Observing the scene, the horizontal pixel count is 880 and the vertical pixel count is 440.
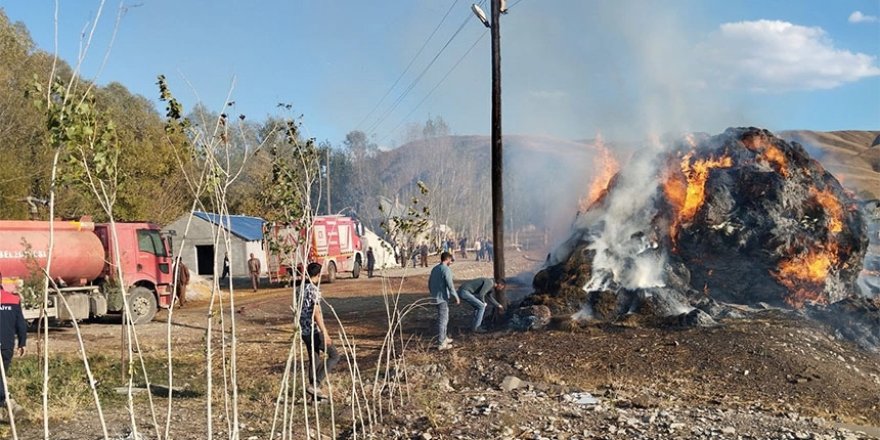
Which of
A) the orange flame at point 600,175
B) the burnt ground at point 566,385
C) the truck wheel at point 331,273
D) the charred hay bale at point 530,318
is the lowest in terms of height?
the burnt ground at point 566,385

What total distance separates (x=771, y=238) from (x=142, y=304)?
52.4 feet

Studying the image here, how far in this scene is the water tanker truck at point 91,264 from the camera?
51.0 feet

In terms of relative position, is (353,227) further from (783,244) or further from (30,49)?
(783,244)

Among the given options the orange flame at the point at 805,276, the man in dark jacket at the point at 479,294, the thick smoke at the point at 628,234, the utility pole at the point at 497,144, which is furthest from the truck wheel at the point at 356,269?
the orange flame at the point at 805,276

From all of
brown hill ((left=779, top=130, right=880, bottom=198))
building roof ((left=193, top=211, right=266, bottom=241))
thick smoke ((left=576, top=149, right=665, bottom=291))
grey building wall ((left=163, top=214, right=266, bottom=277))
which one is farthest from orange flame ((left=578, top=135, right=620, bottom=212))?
brown hill ((left=779, top=130, right=880, bottom=198))

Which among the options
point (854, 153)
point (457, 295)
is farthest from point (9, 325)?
point (854, 153)

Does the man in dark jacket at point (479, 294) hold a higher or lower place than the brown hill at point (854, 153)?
lower

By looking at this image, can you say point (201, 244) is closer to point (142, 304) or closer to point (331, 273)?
point (331, 273)

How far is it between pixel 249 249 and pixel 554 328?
2477cm

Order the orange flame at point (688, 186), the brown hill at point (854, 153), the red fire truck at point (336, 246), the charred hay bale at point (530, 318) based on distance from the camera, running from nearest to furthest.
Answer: the charred hay bale at point (530, 318), the orange flame at point (688, 186), the red fire truck at point (336, 246), the brown hill at point (854, 153)

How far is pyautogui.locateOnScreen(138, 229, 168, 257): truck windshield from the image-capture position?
1820 cm

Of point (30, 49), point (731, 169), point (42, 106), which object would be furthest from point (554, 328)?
point (30, 49)

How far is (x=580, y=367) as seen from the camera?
1067cm

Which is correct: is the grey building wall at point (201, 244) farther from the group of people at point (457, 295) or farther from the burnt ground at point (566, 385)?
the group of people at point (457, 295)
